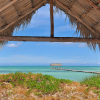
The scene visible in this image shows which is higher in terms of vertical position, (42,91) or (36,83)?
(36,83)

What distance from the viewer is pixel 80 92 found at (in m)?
3.59

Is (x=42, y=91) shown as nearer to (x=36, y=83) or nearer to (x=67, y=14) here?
(x=36, y=83)

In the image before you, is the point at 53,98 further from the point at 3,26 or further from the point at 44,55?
the point at 44,55

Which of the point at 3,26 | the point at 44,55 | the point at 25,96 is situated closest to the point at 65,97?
the point at 25,96

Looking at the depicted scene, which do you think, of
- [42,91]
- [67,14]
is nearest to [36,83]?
[42,91]

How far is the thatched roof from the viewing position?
3.43 metres

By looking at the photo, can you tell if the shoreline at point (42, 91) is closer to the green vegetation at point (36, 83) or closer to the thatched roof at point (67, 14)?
the green vegetation at point (36, 83)

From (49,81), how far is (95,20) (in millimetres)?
2456

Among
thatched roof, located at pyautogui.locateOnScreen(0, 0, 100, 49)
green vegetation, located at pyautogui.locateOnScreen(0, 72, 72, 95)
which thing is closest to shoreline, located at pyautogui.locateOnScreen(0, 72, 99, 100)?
green vegetation, located at pyautogui.locateOnScreen(0, 72, 72, 95)

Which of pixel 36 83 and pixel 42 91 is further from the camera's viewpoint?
pixel 36 83

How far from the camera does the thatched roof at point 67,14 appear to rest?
11.2 ft

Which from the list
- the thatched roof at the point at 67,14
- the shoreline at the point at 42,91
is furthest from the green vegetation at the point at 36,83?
the thatched roof at the point at 67,14

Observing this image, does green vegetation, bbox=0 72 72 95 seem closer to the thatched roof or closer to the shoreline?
the shoreline

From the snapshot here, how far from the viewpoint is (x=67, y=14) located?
407cm
